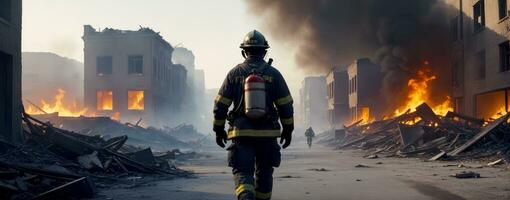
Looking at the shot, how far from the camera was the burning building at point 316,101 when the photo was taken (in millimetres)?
74312

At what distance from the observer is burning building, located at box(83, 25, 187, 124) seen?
42.7 m

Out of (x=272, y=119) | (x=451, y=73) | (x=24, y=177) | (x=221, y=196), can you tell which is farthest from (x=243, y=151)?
(x=451, y=73)

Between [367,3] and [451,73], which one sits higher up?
[367,3]

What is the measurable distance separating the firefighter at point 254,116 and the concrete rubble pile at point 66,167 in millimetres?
2677

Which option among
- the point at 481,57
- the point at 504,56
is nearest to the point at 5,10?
the point at 504,56

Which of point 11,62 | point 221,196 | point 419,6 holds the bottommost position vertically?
point 221,196

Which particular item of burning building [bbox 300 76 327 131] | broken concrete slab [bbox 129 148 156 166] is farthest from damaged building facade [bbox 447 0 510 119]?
burning building [bbox 300 76 327 131]

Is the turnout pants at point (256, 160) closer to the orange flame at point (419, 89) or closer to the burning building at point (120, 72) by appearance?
the orange flame at point (419, 89)

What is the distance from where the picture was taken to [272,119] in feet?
16.9

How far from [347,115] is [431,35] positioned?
17818 mm

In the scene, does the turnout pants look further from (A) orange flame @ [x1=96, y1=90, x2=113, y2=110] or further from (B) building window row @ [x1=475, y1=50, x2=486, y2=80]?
(A) orange flame @ [x1=96, y1=90, x2=113, y2=110]

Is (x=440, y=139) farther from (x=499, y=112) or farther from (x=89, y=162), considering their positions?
(x=89, y=162)

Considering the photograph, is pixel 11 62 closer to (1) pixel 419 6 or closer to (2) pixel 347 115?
(1) pixel 419 6

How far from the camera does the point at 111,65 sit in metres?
43.0
